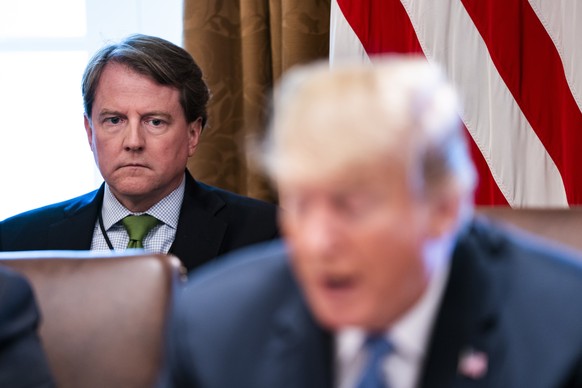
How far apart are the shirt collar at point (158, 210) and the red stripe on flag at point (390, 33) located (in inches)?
38.4

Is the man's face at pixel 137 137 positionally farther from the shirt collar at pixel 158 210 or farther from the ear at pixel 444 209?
the ear at pixel 444 209

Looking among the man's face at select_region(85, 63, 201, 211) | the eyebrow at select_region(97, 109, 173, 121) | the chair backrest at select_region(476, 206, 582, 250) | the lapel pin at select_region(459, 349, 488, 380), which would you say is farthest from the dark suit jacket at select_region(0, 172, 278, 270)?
the lapel pin at select_region(459, 349, 488, 380)

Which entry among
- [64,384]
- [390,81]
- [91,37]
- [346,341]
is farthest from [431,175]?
[91,37]

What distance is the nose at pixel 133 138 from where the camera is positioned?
2883mm

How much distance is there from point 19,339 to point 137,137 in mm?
1164

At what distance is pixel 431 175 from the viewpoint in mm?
1029

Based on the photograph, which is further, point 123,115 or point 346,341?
point 123,115

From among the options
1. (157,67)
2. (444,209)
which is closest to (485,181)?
(157,67)

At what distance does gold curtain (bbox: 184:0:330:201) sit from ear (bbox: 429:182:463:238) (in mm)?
2557

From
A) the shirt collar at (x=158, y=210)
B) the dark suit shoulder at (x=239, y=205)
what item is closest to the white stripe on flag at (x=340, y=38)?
the dark suit shoulder at (x=239, y=205)

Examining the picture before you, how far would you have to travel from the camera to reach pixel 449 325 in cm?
124

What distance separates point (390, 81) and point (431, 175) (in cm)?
11

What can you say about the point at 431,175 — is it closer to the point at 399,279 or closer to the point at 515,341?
the point at 399,279

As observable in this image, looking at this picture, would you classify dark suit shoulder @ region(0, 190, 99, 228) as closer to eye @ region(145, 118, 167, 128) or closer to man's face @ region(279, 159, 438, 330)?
eye @ region(145, 118, 167, 128)
